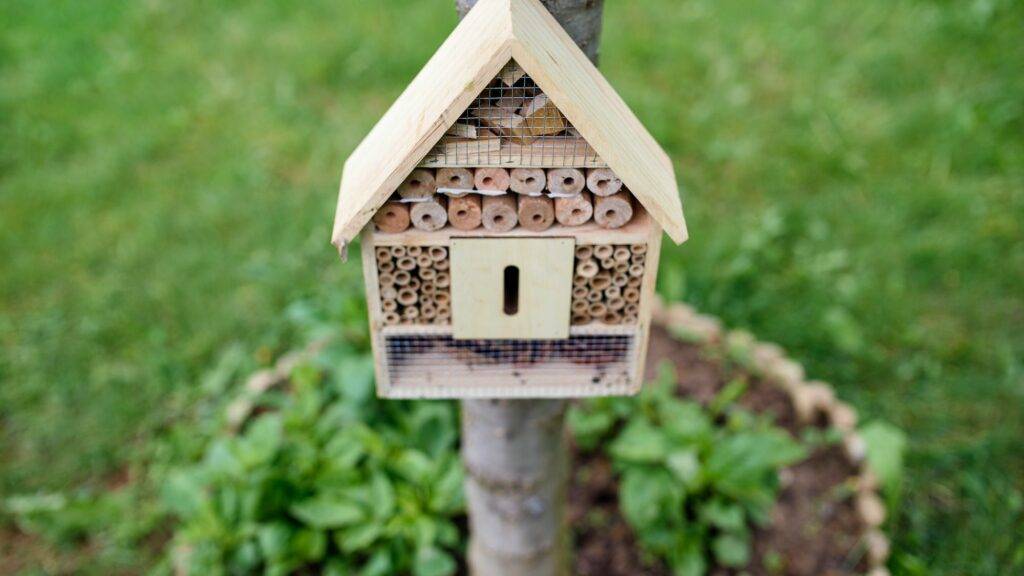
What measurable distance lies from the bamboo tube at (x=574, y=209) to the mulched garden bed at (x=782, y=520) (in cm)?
150

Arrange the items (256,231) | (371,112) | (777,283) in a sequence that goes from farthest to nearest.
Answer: (371,112)
(256,231)
(777,283)

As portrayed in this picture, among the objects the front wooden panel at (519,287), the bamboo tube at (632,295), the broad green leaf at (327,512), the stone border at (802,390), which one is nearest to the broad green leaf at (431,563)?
the broad green leaf at (327,512)

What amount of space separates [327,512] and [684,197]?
2.44 meters

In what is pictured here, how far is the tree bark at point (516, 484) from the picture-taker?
2.04 metres

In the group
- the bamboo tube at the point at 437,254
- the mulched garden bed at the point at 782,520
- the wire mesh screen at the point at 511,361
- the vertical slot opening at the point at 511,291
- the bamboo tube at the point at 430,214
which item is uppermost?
the bamboo tube at the point at 430,214

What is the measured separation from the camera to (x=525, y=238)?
162 centimetres

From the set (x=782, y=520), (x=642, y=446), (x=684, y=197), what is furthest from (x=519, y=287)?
(x=684, y=197)

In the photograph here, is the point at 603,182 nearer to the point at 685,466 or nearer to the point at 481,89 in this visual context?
the point at 481,89

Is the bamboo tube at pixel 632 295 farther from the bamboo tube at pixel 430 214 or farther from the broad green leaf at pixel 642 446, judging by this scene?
the broad green leaf at pixel 642 446

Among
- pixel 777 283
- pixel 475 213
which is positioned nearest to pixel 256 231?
pixel 777 283

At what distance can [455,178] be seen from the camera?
1.54 m

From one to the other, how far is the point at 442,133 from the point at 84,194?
358 centimetres

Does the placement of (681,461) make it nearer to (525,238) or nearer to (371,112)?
(525,238)

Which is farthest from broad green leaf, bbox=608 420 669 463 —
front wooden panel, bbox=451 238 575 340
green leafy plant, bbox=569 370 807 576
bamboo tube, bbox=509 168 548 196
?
bamboo tube, bbox=509 168 548 196
